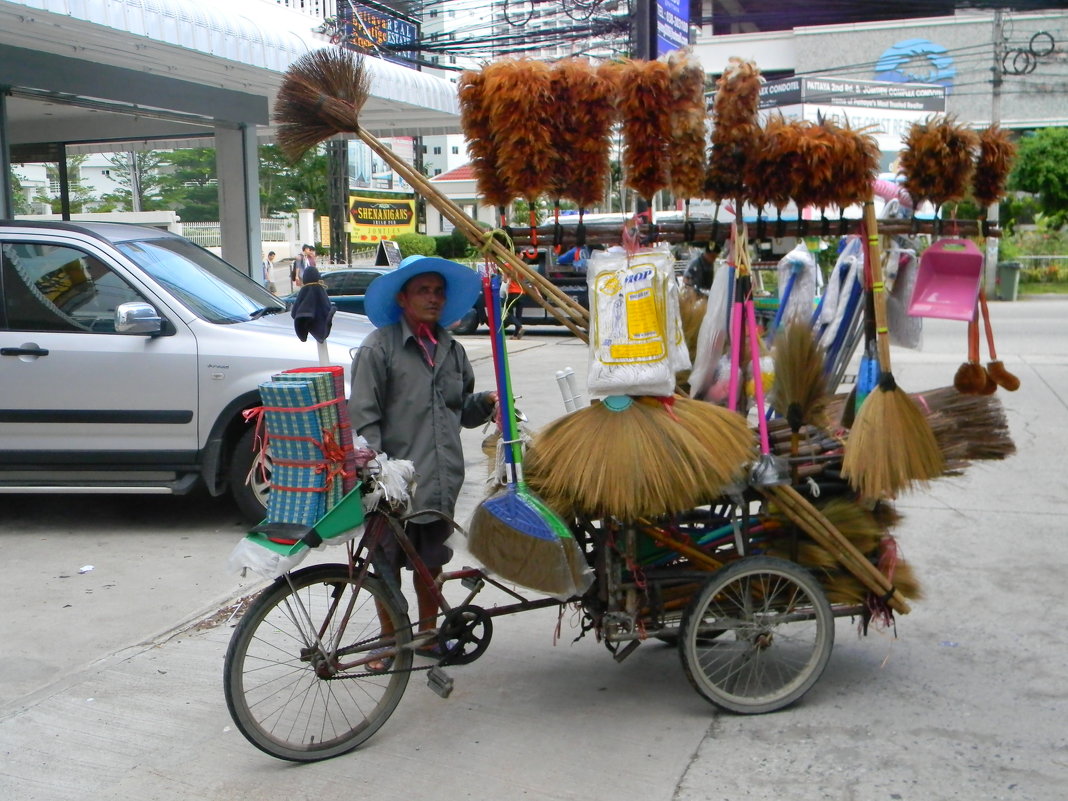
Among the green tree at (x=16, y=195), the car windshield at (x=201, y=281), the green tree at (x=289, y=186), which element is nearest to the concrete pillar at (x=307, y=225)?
the green tree at (x=289, y=186)

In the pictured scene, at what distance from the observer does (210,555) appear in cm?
A: 616

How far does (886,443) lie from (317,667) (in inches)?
83.7

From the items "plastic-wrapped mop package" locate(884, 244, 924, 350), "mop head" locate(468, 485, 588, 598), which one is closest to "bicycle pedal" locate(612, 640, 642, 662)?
"mop head" locate(468, 485, 588, 598)

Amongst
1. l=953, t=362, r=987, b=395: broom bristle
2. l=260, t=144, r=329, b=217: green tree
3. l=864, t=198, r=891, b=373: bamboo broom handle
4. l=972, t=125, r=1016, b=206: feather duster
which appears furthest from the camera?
l=260, t=144, r=329, b=217: green tree

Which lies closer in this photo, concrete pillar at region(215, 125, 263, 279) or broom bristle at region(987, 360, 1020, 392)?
broom bristle at region(987, 360, 1020, 392)

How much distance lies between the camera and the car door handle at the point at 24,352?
6.44m

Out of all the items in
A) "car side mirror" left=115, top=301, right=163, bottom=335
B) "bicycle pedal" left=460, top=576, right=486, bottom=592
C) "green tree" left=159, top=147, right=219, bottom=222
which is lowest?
"bicycle pedal" left=460, top=576, right=486, bottom=592

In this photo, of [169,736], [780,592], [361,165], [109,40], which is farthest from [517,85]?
[361,165]

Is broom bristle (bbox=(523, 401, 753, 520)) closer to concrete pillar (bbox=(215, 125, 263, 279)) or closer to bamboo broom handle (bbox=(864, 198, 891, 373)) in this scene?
bamboo broom handle (bbox=(864, 198, 891, 373))

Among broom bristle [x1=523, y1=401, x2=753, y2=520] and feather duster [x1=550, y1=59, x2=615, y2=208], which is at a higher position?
feather duster [x1=550, y1=59, x2=615, y2=208]

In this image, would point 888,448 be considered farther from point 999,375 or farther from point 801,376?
point 999,375

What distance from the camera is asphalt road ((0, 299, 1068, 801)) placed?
Answer: 3.44 meters

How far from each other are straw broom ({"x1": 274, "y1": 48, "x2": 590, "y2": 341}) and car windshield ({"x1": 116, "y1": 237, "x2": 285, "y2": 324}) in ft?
10.2

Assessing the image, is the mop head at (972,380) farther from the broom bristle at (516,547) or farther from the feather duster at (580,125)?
the broom bristle at (516,547)
